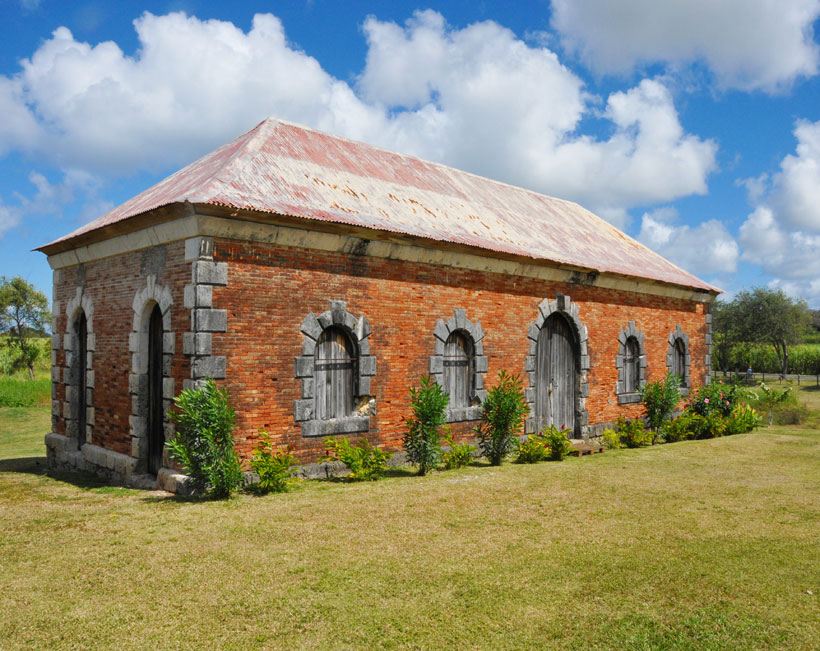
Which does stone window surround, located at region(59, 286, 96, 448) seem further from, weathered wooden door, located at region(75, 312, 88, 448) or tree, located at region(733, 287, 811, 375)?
tree, located at region(733, 287, 811, 375)

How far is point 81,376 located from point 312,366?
5.91 metres

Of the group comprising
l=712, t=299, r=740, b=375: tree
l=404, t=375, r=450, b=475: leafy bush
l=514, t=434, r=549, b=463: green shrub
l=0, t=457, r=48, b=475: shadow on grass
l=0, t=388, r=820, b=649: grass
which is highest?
l=712, t=299, r=740, b=375: tree

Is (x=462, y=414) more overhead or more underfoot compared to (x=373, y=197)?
more underfoot

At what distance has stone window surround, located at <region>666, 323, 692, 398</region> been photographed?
1888cm

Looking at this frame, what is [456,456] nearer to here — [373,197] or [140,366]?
[373,197]

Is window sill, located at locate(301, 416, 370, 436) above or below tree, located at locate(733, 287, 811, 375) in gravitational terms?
below

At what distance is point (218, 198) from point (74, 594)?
18.2ft

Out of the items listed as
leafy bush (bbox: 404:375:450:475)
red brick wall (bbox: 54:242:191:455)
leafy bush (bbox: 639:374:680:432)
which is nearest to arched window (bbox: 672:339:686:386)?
leafy bush (bbox: 639:374:680:432)

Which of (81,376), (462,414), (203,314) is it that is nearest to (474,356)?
(462,414)

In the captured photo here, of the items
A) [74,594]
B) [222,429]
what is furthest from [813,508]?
[74,594]

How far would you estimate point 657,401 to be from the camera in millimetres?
17094

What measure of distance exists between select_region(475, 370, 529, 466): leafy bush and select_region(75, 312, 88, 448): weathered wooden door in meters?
7.90

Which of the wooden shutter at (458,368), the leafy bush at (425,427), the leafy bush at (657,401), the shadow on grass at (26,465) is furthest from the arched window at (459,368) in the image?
the shadow on grass at (26,465)

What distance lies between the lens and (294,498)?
30.1 ft
